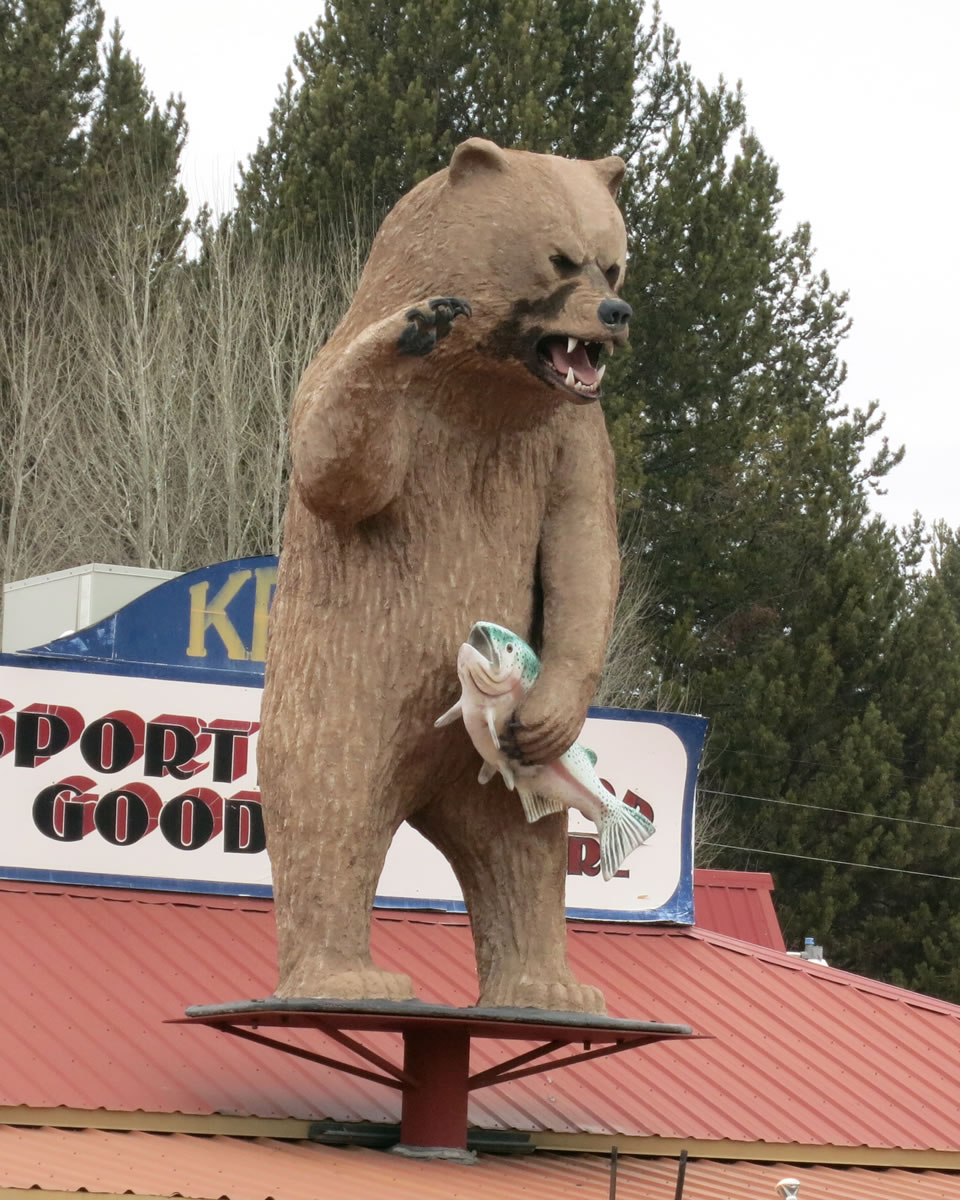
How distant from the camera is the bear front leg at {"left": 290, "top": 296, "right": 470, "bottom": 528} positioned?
5684mm

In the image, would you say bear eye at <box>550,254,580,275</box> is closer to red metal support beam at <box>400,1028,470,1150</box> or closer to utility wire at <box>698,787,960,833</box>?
red metal support beam at <box>400,1028,470,1150</box>

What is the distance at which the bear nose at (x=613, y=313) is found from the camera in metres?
5.92

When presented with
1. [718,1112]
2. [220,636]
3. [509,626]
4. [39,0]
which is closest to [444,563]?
[509,626]

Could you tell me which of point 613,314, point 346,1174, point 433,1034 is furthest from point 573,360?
point 346,1174

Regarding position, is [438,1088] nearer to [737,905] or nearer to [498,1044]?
[498,1044]

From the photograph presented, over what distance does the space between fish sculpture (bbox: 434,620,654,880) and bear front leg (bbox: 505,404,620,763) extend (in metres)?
A: 0.05

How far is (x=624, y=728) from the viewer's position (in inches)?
360

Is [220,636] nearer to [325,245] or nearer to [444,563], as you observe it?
[444,563]

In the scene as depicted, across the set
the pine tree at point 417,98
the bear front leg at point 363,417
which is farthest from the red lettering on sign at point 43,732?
the pine tree at point 417,98

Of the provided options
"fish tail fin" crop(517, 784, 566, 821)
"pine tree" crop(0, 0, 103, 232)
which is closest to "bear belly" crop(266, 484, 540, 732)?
"fish tail fin" crop(517, 784, 566, 821)

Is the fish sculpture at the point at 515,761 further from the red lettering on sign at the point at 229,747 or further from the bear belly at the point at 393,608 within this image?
the red lettering on sign at the point at 229,747

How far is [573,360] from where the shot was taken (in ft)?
19.7

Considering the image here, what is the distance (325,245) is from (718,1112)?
17409mm

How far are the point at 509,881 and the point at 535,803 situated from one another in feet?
1.42
